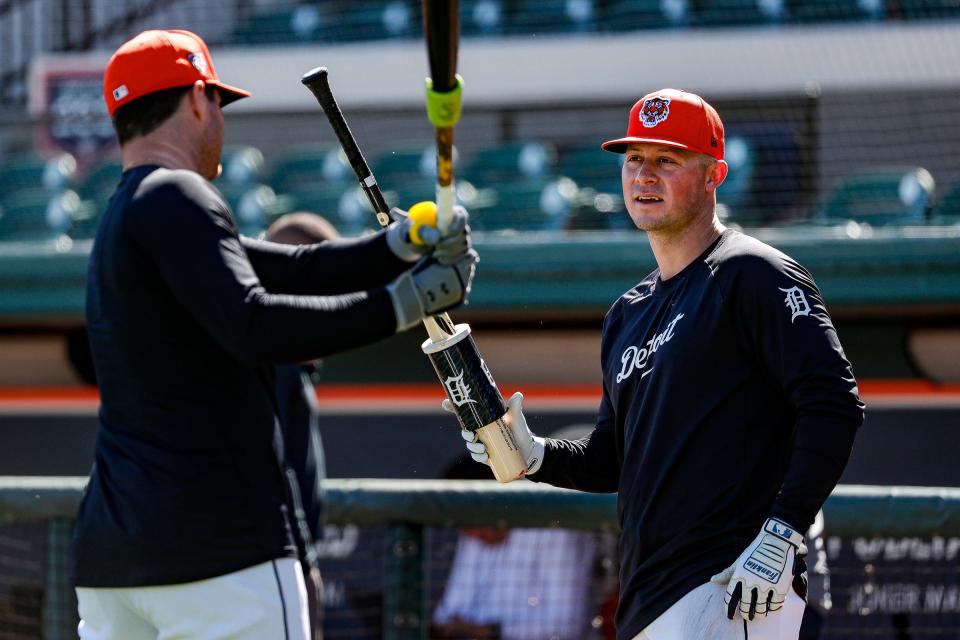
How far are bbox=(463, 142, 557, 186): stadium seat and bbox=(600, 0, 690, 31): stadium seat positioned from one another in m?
1.88

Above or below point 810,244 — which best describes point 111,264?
above

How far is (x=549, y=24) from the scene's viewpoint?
378 inches

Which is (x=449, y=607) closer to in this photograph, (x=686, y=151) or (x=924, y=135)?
(x=686, y=151)

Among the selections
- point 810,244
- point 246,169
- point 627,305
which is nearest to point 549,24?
point 246,169

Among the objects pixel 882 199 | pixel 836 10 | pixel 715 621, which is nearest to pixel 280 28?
pixel 836 10

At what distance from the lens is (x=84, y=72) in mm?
10227

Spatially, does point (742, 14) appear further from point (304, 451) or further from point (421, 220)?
point (421, 220)

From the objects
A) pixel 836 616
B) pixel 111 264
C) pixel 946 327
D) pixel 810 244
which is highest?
pixel 111 264

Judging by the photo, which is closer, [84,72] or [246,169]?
[246,169]

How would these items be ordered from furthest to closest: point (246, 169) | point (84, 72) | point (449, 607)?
point (84, 72), point (246, 169), point (449, 607)

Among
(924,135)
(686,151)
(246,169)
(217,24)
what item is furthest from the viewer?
(217,24)

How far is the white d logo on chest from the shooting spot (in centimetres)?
254

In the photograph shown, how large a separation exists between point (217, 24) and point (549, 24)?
3.43 meters

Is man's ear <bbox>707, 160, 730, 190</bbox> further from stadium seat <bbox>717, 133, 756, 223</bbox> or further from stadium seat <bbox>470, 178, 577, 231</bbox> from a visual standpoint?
stadium seat <bbox>717, 133, 756, 223</bbox>
